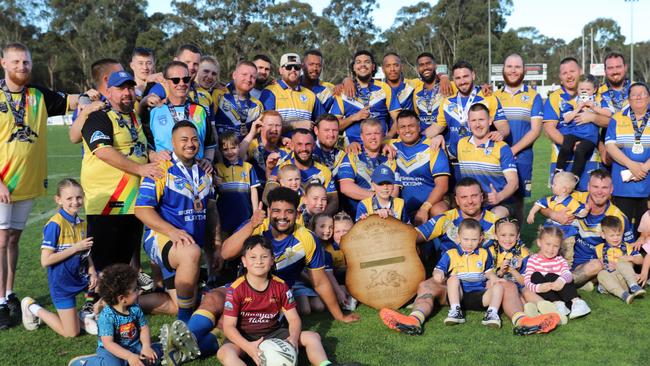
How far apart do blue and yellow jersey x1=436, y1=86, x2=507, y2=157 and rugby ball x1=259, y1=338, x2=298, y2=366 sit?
3633mm

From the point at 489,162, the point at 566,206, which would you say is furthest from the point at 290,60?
the point at 566,206

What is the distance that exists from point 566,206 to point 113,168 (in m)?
4.27

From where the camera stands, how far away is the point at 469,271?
525 cm

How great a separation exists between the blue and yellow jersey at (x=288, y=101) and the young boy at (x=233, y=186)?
0.94 metres

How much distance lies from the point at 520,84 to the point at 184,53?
3781 millimetres

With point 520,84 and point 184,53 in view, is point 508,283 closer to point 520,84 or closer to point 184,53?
point 520,84

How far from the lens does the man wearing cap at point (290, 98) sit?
269 inches

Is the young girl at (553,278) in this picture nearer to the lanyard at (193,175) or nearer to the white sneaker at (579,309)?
the white sneaker at (579,309)

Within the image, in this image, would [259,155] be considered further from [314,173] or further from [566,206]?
[566,206]

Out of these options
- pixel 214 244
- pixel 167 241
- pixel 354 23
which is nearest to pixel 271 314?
pixel 167 241

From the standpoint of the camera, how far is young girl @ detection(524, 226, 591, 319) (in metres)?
5.05

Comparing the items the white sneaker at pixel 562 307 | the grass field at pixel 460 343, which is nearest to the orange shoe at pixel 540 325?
the grass field at pixel 460 343

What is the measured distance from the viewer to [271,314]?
4188 mm

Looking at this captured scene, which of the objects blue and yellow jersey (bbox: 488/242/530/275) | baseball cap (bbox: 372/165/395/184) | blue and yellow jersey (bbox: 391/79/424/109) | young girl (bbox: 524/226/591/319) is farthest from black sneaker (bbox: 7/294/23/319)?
blue and yellow jersey (bbox: 391/79/424/109)
